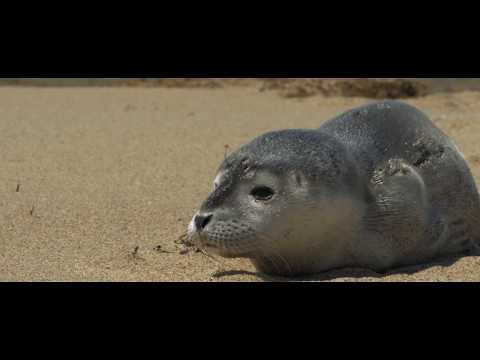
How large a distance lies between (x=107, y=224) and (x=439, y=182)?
275 cm

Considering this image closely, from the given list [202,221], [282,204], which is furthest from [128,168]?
[282,204]

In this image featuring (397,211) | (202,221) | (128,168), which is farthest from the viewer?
(128,168)

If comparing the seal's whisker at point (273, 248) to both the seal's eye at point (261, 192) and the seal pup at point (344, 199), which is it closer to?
the seal pup at point (344, 199)

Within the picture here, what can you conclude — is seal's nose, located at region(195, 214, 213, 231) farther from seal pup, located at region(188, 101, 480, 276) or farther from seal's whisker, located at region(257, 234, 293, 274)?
seal's whisker, located at region(257, 234, 293, 274)

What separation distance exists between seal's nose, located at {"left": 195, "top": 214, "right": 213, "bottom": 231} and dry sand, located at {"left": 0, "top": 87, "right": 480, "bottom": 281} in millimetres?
480

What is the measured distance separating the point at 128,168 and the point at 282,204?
179 inches

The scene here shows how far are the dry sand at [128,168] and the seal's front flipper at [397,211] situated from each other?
189 mm

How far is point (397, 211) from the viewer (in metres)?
4.72

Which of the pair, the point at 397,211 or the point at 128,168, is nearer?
the point at 397,211

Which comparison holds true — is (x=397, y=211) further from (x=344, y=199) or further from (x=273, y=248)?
(x=273, y=248)

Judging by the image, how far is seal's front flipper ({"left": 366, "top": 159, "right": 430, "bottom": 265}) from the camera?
4.70m

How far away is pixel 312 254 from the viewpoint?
4.55 m

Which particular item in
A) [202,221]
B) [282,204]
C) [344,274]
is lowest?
[344,274]

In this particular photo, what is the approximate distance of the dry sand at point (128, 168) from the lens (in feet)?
16.2
